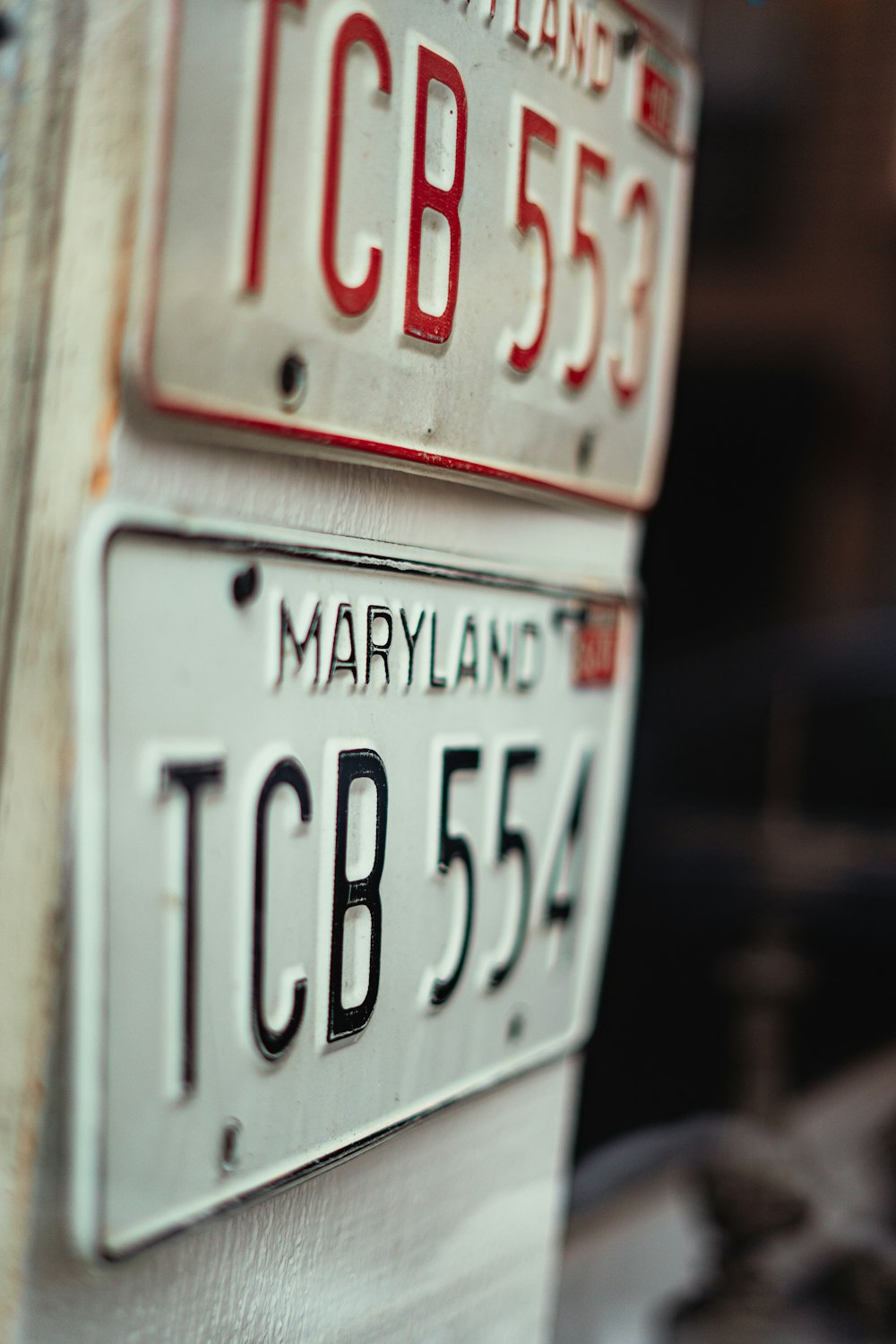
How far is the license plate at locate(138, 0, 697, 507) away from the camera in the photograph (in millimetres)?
539

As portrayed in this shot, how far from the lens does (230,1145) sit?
594 millimetres

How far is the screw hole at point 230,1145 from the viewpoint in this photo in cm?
59

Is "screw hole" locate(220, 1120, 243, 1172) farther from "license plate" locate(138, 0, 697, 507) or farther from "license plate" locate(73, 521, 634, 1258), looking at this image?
"license plate" locate(138, 0, 697, 507)

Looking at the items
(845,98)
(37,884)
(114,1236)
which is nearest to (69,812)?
(37,884)

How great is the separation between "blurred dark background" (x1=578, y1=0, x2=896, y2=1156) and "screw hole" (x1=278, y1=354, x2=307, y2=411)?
72 cm

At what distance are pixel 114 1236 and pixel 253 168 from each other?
445 millimetres

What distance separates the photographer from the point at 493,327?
745 mm

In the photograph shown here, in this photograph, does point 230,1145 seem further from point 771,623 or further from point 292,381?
point 771,623

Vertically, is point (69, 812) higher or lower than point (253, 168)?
lower

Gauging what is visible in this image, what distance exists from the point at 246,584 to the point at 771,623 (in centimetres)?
464

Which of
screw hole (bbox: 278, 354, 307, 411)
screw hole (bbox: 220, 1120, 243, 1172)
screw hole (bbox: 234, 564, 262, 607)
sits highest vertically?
screw hole (bbox: 278, 354, 307, 411)

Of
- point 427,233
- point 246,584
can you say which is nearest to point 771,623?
point 427,233

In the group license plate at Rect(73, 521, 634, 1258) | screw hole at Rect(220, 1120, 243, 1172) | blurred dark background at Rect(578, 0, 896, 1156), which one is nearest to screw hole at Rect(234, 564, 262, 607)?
license plate at Rect(73, 521, 634, 1258)

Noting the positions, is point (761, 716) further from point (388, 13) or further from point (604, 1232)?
point (388, 13)
